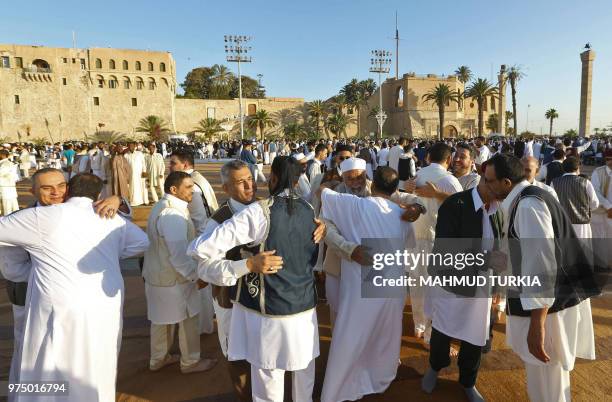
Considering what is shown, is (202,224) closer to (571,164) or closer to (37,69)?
(571,164)

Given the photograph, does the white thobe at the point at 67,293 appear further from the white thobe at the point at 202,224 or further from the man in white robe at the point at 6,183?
the man in white robe at the point at 6,183

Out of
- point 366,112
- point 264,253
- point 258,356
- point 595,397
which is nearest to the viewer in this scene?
point 264,253

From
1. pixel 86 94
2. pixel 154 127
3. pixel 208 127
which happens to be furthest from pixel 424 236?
pixel 86 94

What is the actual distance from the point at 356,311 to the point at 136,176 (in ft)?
30.1

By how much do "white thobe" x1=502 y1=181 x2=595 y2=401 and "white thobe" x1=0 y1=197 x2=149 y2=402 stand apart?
2.39m

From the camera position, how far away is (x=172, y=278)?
289cm

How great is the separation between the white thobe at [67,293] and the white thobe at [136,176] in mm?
8376

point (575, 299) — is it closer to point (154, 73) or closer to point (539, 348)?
point (539, 348)

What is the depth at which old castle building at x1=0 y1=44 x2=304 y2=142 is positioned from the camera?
144ft

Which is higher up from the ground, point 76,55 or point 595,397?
point 76,55

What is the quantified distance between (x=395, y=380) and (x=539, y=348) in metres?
1.34

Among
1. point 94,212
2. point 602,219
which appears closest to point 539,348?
point 94,212

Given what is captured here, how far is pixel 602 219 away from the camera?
5.40 meters

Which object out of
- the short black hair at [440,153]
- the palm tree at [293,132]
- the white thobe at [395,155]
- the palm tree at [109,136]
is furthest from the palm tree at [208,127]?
the short black hair at [440,153]
